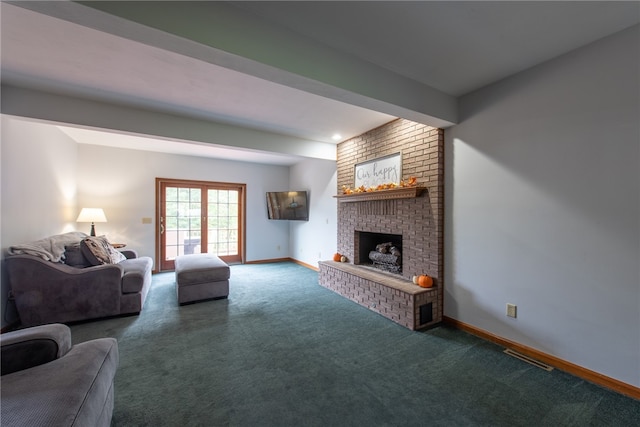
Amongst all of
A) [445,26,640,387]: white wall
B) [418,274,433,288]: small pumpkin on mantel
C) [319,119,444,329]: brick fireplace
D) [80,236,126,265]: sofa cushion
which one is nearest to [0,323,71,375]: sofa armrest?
[80,236,126,265]: sofa cushion

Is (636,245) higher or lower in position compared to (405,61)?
lower

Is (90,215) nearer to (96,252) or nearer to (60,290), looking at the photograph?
(96,252)

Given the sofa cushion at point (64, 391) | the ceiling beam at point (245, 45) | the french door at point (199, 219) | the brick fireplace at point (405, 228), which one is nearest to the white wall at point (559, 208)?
the brick fireplace at point (405, 228)

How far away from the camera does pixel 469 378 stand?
75.8 inches

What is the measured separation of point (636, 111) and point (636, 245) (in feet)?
3.01

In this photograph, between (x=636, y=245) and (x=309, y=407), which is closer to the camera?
(x=309, y=407)

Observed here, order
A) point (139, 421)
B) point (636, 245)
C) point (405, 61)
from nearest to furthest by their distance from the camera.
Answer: point (139, 421) < point (636, 245) < point (405, 61)

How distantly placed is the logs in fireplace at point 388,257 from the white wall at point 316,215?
3.36 ft

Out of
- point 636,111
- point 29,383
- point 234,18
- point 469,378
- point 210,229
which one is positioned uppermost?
point 234,18

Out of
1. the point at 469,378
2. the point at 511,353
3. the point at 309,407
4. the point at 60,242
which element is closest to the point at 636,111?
the point at 511,353

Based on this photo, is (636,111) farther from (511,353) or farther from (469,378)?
(469,378)

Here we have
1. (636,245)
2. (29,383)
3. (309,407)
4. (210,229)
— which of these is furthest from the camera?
(210,229)

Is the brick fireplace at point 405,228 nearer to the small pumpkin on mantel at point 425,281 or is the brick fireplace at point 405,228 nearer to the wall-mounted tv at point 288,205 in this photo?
the small pumpkin on mantel at point 425,281

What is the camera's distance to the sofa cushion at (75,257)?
308cm
